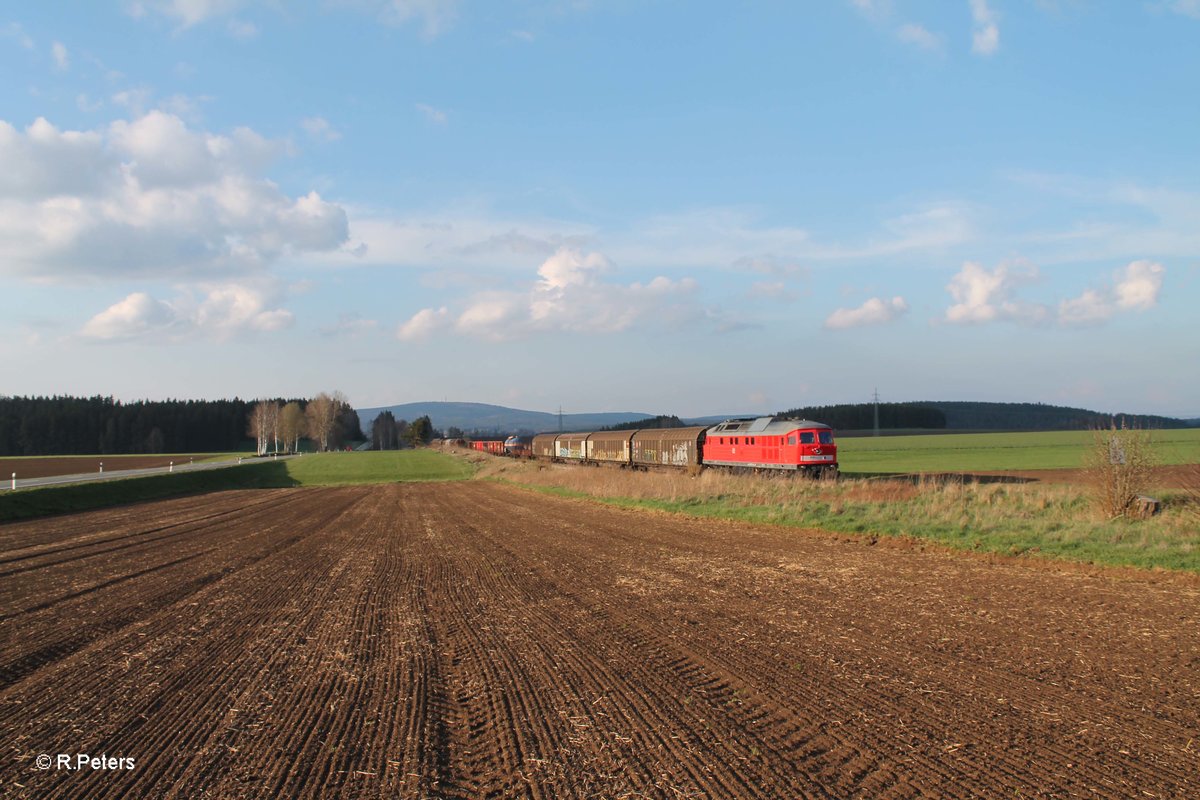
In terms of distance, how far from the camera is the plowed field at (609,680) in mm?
5273

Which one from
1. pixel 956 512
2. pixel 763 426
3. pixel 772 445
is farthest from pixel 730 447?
pixel 956 512

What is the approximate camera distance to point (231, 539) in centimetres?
2092

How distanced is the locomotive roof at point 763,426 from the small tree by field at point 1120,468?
1579 centimetres

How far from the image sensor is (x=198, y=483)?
50719 mm

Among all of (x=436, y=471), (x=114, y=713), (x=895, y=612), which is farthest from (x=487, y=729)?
(x=436, y=471)

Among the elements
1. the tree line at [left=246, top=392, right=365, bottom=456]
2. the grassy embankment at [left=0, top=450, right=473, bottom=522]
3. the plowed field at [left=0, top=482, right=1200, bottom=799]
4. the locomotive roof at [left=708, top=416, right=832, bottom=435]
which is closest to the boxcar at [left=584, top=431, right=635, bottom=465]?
the locomotive roof at [left=708, top=416, right=832, bottom=435]

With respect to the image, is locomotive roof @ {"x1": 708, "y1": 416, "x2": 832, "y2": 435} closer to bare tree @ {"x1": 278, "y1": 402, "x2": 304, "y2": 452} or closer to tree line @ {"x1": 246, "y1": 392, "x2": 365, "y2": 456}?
tree line @ {"x1": 246, "y1": 392, "x2": 365, "y2": 456}

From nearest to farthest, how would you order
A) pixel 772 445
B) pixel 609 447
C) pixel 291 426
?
1. pixel 772 445
2. pixel 609 447
3. pixel 291 426

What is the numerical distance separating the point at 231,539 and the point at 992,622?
19573 mm

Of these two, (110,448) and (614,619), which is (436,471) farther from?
(110,448)

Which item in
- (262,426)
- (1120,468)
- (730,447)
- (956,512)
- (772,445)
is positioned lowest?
(956,512)

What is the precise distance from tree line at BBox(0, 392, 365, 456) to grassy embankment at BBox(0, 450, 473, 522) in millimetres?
64376

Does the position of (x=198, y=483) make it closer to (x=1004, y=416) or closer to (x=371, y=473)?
(x=371, y=473)

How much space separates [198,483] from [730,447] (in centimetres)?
3715
